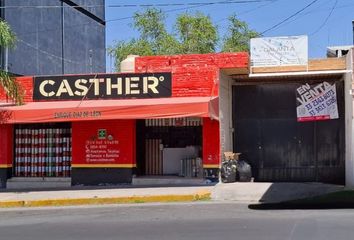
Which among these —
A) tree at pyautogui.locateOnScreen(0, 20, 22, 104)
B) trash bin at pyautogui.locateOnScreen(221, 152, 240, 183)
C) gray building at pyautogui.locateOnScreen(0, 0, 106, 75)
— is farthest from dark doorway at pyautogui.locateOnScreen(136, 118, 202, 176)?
gray building at pyautogui.locateOnScreen(0, 0, 106, 75)

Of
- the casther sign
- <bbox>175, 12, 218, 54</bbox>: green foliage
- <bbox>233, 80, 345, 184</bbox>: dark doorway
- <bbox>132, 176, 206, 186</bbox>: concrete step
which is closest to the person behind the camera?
<bbox>132, 176, 206, 186</bbox>: concrete step

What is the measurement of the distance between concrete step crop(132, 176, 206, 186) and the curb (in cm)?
263

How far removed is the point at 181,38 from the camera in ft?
162

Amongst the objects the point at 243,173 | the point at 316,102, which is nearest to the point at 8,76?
the point at 243,173

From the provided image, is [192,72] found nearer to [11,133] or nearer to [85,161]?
[85,161]

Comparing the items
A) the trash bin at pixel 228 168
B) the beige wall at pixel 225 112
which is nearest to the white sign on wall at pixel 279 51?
the beige wall at pixel 225 112

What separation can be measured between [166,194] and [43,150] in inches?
244

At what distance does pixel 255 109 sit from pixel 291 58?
2646 millimetres

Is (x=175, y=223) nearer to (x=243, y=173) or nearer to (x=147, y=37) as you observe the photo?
(x=243, y=173)

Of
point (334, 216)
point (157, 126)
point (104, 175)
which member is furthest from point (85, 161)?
point (334, 216)

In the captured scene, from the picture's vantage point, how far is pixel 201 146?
20531 millimetres

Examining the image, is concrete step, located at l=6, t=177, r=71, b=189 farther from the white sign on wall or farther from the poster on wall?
the poster on wall

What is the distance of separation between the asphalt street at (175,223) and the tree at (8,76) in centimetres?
487

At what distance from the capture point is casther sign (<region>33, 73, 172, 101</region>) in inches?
781
